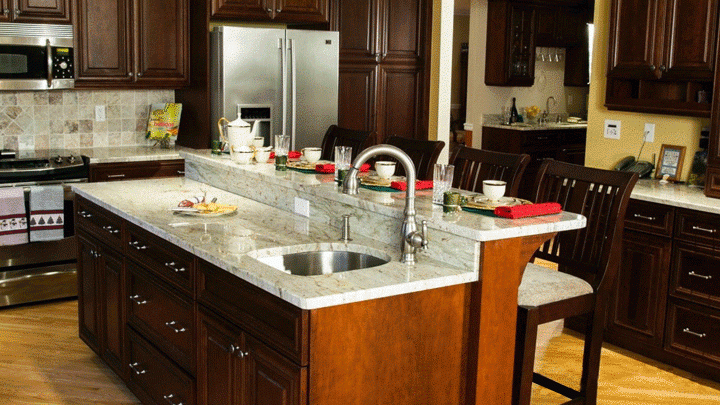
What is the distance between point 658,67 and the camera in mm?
4688

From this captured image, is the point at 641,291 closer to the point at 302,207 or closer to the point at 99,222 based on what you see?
the point at 302,207

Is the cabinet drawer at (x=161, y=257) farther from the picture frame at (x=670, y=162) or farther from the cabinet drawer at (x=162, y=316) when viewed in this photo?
the picture frame at (x=670, y=162)

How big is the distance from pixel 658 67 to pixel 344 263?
102 inches

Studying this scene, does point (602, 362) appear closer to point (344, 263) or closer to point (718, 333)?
point (718, 333)

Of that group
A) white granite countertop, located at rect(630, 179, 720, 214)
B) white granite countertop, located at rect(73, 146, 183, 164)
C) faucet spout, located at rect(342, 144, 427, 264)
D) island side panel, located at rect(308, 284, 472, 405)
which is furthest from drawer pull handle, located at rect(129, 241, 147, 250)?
white granite countertop, located at rect(630, 179, 720, 214)

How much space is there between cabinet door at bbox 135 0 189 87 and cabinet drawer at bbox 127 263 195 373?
8.14ft

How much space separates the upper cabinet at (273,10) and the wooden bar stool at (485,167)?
242 centimetres

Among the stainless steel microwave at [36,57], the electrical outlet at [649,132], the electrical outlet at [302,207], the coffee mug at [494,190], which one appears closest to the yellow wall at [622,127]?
the electrical outlet at [649,132]

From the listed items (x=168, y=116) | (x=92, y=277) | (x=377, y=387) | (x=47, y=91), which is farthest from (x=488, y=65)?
(x=377, y=387)

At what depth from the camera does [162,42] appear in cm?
580

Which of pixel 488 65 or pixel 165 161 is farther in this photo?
pixel 488 65

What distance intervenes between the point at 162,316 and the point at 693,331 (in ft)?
8.92

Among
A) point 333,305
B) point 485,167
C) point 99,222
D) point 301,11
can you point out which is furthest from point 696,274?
point 301,11

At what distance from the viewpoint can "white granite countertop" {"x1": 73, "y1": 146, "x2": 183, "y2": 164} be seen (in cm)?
546
